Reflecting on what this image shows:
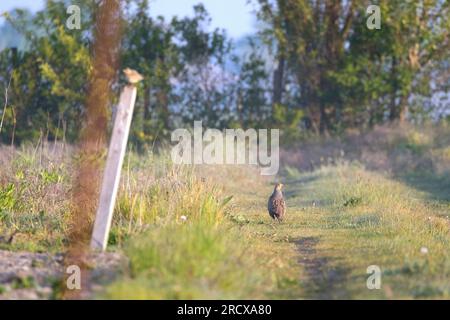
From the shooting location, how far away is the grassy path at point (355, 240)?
8289 mm

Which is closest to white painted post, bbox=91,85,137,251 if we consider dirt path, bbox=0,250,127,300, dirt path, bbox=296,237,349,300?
dirt path, bbox=0,250,127,300

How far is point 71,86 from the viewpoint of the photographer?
30.1m

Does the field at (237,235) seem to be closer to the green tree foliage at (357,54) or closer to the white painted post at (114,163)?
the white painted post at (114,163)

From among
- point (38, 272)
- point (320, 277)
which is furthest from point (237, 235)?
point (38, 272)

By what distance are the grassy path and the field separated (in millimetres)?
21

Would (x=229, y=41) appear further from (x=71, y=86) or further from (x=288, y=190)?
(x=288, y=190)

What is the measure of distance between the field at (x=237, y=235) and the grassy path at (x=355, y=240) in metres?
0.02

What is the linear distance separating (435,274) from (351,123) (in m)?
24.0

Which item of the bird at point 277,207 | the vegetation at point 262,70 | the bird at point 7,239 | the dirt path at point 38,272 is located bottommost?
the dirt path at point 38,272

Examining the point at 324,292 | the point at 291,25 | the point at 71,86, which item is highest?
the point at 291,25

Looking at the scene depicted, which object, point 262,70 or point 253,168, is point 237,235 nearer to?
point 253,168

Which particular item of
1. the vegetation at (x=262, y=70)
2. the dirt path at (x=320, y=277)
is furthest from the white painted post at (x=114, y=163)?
the vegetation at (x=262, y=70)
